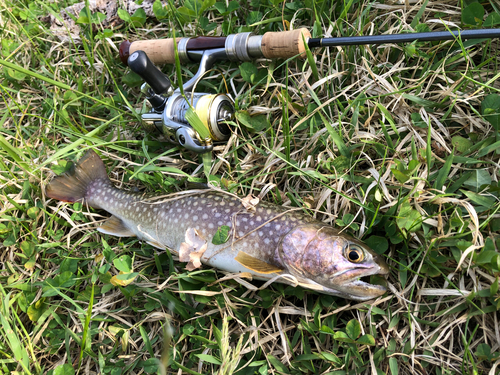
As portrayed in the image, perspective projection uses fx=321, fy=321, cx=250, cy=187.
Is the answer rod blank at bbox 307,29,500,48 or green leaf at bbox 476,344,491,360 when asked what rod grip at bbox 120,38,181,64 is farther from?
green leaf at bbox 476,344,491,360

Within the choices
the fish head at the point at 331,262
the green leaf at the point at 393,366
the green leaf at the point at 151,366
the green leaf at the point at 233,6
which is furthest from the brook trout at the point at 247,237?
the green leaf at the point at 233,6

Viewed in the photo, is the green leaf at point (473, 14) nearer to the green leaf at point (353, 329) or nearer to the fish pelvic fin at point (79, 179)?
the green leaf at point (353, 329)

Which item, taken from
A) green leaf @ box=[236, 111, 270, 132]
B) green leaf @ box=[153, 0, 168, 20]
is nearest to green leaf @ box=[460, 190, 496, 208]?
green leaf @ box=[236, 111, 270, 132]

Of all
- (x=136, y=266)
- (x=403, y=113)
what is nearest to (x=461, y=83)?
(x=403, y=113)

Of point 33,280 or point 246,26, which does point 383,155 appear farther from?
point 33,280

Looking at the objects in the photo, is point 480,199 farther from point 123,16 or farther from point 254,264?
point 123,16

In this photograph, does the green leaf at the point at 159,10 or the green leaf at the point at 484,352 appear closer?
the green leaf at the point at 484,352

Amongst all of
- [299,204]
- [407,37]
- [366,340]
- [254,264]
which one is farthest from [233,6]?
[366,340]
